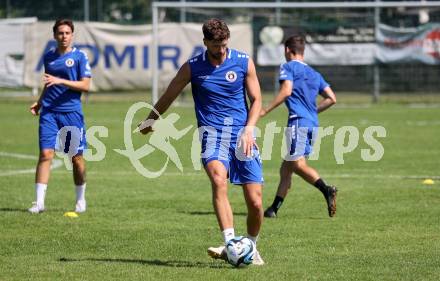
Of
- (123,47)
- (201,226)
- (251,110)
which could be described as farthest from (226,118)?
(123,47)

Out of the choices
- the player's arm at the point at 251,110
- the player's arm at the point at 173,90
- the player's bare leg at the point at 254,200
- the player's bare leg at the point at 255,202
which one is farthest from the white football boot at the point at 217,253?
the player's arm at the point at 173,90

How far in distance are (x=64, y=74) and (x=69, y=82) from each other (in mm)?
303

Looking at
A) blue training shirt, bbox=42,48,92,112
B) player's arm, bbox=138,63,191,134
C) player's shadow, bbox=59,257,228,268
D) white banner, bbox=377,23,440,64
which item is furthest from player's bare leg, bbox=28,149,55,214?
white banner, bbox=377,23,440,64

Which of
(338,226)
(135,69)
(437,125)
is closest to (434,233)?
(338,226)

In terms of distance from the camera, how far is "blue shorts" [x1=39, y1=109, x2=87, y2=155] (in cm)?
1212

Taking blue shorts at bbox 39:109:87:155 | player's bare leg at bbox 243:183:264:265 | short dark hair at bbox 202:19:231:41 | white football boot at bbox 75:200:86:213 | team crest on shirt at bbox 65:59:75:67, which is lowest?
white football boot at bbox 75:200:86:213

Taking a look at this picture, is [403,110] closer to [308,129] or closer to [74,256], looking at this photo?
[308,129]

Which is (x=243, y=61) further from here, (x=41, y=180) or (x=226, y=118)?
(x=41, y=180)

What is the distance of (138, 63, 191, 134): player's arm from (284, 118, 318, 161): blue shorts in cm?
339

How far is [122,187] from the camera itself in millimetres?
14703

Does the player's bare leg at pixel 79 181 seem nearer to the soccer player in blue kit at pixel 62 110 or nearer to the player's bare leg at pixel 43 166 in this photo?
the soccer player in blue kit at pixel 62 110

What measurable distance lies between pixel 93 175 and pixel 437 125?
478 inches

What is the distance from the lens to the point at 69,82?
11.9 metres

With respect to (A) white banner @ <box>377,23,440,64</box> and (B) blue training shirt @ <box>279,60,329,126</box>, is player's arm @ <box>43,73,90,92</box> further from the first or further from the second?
(A) white banner @ <box>377,23,440,64</box>
